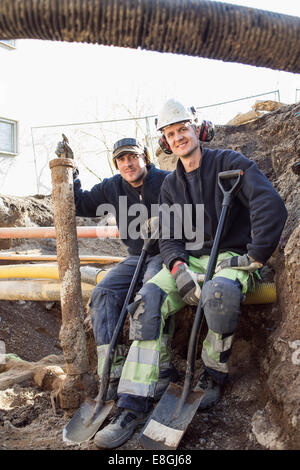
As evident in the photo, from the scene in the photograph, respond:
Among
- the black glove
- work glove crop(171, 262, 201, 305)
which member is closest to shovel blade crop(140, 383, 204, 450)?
work glove crop(171, 262, 201, 305)

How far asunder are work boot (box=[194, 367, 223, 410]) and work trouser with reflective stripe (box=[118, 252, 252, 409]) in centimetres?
9

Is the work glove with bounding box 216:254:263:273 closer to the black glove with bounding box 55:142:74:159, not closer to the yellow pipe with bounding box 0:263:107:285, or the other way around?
the black glove with bounding box 55:142:74:159

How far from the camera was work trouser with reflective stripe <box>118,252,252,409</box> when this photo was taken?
2.39 m

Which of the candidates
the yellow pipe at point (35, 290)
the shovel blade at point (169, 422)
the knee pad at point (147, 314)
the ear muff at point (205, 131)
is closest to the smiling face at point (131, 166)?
the ear muff at point (205, 131)

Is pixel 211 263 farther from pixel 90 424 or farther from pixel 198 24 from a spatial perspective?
pixel 198 24

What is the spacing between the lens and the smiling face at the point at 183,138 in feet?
9.93

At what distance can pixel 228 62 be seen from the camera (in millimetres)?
1495

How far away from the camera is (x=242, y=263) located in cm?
263

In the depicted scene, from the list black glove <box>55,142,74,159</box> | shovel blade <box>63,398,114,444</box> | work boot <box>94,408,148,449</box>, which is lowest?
shovel blade <box>63,398,114,444</box>

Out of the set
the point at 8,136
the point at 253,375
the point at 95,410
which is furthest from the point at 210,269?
the point at 8,136

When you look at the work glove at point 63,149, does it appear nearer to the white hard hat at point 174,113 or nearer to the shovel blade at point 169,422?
the white hard hat at point 174,113

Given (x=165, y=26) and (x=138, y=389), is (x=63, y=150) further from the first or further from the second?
(x=165, y=26)
